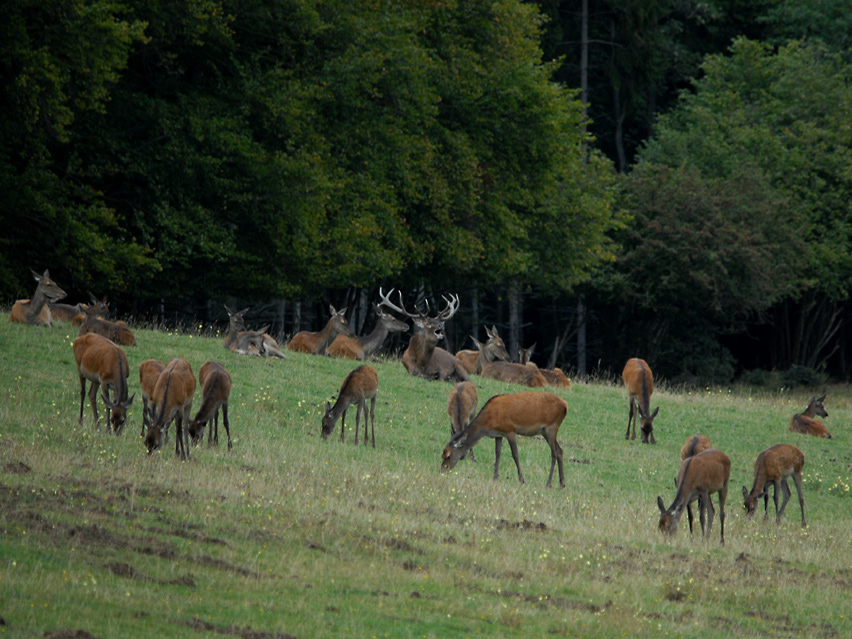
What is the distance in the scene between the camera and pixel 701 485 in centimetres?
1208

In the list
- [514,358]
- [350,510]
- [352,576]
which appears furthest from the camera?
[514,358]

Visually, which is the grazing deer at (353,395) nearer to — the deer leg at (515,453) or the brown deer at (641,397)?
the deer leg at (515,453)

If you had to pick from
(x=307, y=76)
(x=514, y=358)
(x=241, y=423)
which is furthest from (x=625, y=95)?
(x=241, y=423)

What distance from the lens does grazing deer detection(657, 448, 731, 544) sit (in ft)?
39.0

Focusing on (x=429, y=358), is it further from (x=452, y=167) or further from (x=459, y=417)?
(x=452, y=167)

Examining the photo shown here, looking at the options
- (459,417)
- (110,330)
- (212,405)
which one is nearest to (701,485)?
(459,417)

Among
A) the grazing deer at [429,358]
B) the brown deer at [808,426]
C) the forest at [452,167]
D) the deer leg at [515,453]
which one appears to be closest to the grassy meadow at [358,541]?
the deer leg at [515,453]

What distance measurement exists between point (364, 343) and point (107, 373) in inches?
417

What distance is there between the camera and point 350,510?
10.6 m

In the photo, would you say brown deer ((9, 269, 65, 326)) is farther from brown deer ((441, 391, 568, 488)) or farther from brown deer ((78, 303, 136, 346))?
brown deer ((441, 391, 568, 488))

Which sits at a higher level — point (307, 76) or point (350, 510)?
point (307, 76)

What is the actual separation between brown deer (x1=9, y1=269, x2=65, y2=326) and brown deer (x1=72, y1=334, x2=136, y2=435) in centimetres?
605

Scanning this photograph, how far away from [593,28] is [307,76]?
71.5 ft

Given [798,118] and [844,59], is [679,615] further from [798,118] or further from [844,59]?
[844,59]
